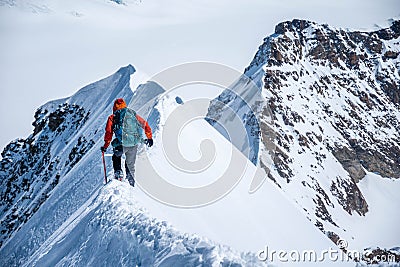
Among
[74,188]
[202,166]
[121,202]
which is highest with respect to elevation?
[202,166]

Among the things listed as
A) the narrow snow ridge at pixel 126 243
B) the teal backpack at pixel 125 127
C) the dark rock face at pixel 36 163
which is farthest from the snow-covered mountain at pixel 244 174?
the teal backpack at pixel 125 127

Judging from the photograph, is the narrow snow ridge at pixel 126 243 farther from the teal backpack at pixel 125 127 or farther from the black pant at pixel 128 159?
the teal backpack at pixel 125 127

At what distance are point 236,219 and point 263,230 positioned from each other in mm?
1391

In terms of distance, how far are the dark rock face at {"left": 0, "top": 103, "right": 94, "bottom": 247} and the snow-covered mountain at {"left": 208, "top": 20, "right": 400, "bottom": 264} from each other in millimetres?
36806

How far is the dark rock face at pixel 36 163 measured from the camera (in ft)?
89.7

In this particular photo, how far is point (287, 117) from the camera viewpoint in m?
92.8

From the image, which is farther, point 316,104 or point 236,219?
point 316,104

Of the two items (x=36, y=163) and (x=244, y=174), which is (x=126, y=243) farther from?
(x=36, y=163)

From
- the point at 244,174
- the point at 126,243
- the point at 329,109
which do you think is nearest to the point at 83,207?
the point at 126,243

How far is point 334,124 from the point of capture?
111438 mm

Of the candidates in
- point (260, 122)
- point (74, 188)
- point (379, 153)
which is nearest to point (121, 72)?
point (74, 188)

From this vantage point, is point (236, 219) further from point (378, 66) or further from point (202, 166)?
point (378, 66)

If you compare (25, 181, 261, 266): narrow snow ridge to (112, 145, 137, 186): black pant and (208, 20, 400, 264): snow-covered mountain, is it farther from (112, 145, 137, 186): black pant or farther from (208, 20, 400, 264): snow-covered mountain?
(208, 20, 400, 264): snow-covered mountain

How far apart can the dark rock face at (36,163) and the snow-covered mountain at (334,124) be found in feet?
121
